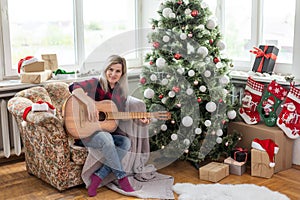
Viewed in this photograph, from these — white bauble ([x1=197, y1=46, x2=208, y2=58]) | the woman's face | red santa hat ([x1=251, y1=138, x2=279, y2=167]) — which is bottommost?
red santa hat ([x1=251, y1=138, x2=279, y2=167])

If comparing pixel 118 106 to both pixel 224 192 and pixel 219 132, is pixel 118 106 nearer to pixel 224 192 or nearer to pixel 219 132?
pixel 219 132

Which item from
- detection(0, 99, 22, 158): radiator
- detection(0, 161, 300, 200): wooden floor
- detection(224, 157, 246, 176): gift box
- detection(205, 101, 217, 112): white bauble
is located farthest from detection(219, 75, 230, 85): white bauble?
detection(0, 99, 22, 158): radiator

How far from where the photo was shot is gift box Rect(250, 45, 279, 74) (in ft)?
13.4

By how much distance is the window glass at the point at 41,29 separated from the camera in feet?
13.7

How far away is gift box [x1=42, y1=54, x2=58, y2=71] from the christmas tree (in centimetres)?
95

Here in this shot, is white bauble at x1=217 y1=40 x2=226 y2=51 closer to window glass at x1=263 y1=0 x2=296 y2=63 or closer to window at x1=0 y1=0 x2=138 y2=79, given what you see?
window glass at x1=263 y1=0 x2=296 y2=63

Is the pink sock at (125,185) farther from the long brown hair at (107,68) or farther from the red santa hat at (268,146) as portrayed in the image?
the red santa hat at (268,146)

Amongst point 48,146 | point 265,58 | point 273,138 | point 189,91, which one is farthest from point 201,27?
point 48,146

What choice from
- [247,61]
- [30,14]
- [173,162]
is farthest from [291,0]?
[30,14]

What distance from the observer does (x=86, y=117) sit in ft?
10.9

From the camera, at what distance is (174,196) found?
324cm

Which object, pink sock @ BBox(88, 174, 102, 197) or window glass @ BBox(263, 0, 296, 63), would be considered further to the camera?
window glass @ BBox(263, 0, 296, 63)

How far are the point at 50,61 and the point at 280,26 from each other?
221 centimetres

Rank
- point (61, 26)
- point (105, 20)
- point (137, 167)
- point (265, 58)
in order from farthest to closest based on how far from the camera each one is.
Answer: point (105, 20) → point (61, 26) → point (265, 58) → point (137, 167)
